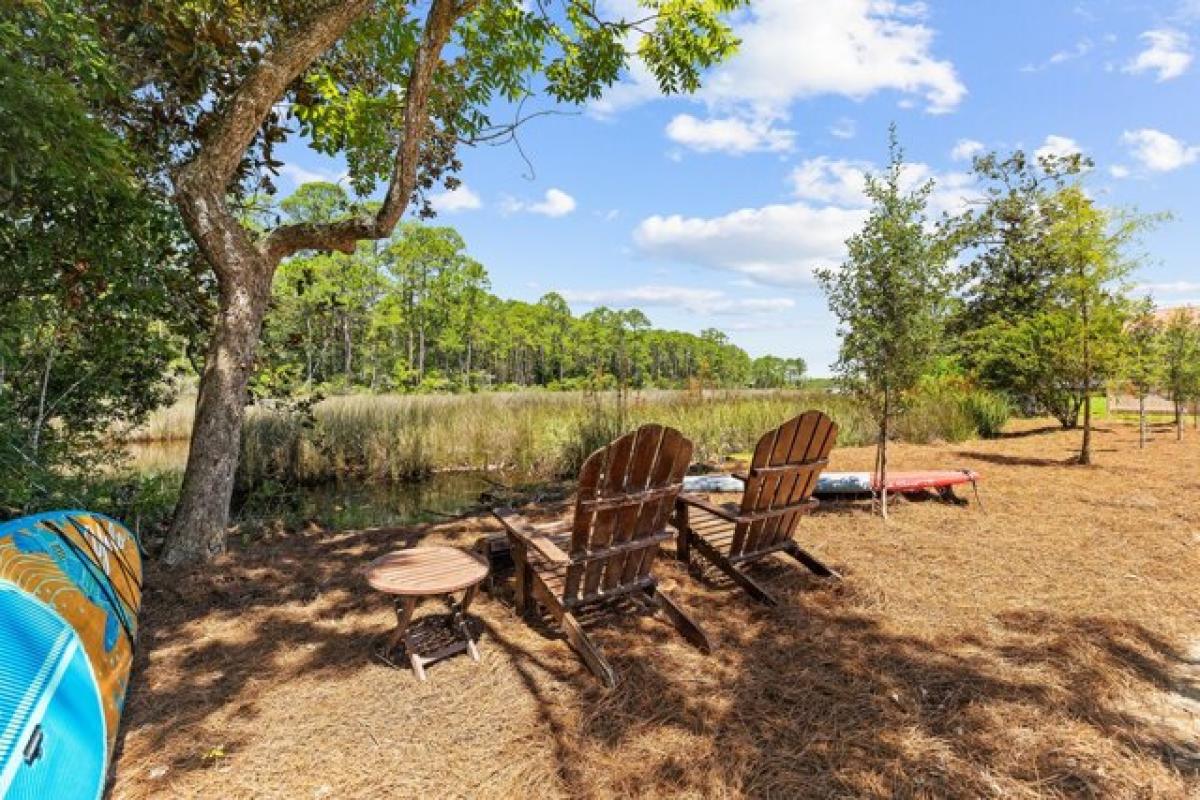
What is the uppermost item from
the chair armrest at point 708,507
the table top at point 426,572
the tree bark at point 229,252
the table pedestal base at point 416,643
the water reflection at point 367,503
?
the tree bark at point 229,252

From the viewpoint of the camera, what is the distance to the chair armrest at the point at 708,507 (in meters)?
3.59

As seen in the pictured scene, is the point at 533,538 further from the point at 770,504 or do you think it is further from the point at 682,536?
the point at 770,504

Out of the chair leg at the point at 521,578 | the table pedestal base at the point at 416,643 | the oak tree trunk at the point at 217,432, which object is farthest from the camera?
the oak tree trunk at the point at 217,432

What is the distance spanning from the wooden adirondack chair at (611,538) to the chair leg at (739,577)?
610 millimetres

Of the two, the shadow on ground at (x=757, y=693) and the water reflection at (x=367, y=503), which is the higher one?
the shadow on ground at (x=757, y=693)

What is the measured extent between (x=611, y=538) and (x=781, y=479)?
134 cm

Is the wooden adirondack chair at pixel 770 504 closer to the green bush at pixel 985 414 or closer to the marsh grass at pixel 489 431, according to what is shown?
the marsh grass at pixel 489 431

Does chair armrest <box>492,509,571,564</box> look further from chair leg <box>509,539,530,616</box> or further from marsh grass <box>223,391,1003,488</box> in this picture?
marsh grass <box>223,391,1003,488</box>

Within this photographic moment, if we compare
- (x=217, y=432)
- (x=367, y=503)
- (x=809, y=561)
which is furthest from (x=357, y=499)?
(x=809, y=561)

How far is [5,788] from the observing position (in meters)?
1.37

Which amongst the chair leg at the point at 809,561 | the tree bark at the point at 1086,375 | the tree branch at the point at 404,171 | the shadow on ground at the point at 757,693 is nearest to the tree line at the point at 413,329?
the tree branch at the point at 404,171

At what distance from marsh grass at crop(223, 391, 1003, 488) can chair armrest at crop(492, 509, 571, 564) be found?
17.0ft

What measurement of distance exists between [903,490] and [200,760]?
624 cm

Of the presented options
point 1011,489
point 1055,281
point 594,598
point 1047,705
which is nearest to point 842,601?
point 1047,705
